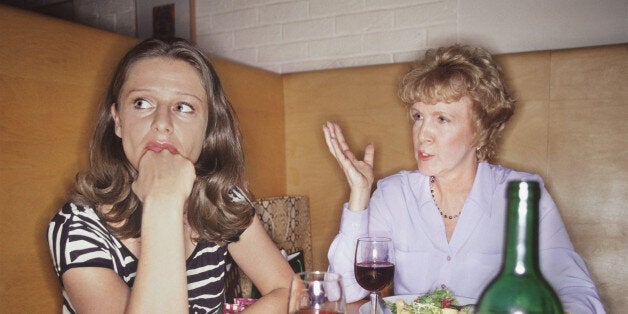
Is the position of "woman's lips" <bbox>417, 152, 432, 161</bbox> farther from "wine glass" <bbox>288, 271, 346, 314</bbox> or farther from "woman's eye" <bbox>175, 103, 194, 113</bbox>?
"wine glass" <bbox>288, 271, 346, 314</bbox>

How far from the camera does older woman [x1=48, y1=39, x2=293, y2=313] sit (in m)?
0.87

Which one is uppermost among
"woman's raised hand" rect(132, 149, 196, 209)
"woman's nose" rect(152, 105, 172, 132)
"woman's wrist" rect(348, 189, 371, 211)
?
"woman's nose" rect(152, 105, 172, 132)

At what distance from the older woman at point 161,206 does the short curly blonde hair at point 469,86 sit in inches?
24.3

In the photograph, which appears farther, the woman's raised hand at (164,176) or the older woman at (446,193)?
the older woman at (446,193)

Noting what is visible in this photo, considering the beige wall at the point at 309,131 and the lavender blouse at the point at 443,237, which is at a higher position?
the beige wall at the point at 309,131

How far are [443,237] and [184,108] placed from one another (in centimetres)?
84

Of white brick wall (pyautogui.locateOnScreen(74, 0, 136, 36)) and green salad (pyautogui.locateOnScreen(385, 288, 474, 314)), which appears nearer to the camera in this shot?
green salad (pyautogui.locateOnScreen(385, 288, 474, 314))

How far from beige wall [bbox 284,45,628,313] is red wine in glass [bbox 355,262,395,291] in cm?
107

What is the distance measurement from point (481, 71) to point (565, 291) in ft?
2.34

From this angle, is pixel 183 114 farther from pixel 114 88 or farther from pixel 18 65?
pixel 18 65

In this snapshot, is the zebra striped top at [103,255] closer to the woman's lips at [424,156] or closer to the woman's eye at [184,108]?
the woman's eye at [184,108]

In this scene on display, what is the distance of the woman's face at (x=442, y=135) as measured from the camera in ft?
4.58

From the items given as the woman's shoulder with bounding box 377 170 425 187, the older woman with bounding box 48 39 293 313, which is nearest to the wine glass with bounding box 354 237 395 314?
the older woman with bounding box 48 39 293 313

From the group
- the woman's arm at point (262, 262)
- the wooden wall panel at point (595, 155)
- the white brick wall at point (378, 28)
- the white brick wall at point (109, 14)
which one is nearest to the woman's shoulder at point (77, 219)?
the woman's arm at point (262, 262)
